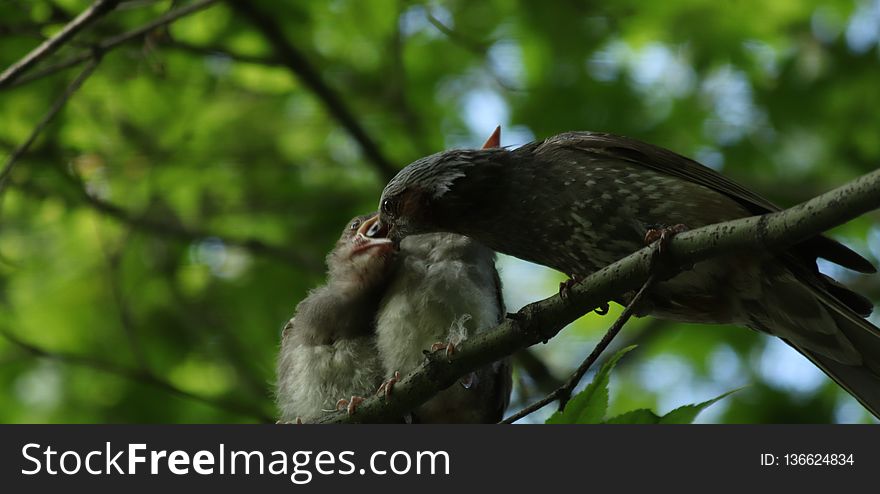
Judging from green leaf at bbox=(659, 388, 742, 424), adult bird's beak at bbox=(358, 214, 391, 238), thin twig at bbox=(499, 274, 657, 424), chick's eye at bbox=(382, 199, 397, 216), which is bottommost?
green leaf at bbox=(659, 388, 742, 424)

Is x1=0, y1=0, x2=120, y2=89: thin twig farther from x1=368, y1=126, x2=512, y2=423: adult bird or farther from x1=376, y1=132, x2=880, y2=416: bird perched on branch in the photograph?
x1=368, y1=126, x2=512, y2=423: adult bird

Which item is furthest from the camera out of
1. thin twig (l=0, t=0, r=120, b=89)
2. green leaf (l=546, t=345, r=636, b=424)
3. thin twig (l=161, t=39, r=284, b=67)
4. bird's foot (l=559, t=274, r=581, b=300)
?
thin twig (l=161, t=39, r=284, b=67)

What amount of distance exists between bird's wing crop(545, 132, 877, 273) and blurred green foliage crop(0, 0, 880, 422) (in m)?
2.38

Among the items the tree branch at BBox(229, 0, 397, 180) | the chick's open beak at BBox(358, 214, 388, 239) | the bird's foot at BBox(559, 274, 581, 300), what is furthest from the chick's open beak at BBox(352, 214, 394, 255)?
the tree branch at BBox(229, 0, 397, 180)

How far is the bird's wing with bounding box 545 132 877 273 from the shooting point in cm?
335

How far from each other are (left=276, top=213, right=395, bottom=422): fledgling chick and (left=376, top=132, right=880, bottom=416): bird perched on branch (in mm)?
280

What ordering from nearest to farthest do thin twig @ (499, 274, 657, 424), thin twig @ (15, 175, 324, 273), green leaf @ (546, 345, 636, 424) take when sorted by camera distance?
green leaf @ (546, 345, 636, 424) < thin twig @ (499, 274, 657, 424) < thin twig @ (15, 175, 324, 273)

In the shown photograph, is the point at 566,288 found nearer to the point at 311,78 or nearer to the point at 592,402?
the point at 592,402

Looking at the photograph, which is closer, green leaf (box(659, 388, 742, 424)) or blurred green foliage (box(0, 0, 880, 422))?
green leaf (box(659, 388, 742, 424))

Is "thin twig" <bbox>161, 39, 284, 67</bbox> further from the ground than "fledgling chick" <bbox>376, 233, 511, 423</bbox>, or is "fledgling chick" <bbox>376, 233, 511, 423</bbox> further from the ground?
"thin twig" <bbox>161, 39, 284, 67</bbox>

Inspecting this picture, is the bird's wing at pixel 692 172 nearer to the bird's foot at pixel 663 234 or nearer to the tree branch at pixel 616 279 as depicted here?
the bird's foot at pixel 663 234

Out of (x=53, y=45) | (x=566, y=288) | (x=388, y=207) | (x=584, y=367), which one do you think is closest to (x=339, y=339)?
(x=388, y=207)

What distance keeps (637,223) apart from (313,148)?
4.24 m

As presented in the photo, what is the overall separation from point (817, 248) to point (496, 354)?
1228 millimetres
